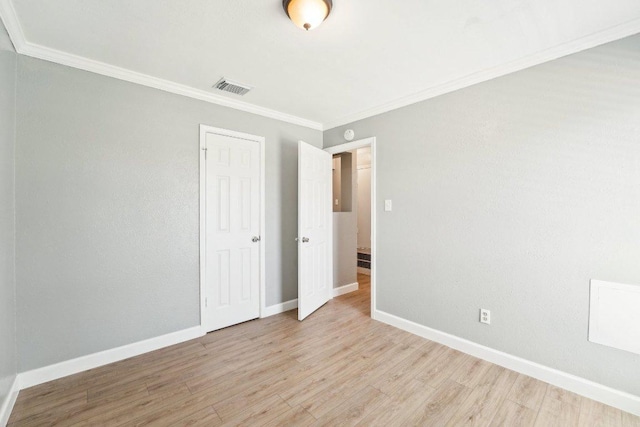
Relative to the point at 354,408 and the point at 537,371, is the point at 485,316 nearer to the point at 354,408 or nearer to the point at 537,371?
the point at 537,371

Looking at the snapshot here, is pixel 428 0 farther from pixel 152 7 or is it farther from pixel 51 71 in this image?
pixel 51 71

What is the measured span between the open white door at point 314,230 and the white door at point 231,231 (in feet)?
1.69

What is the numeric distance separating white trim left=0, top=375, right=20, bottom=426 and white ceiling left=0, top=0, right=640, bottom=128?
2.33 metres

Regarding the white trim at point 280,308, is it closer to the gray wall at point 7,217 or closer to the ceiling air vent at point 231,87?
the gray wall at point 7,217

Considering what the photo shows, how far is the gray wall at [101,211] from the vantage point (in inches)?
79.6

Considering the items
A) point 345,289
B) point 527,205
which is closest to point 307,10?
point 527,205

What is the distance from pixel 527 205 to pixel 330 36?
1955mm

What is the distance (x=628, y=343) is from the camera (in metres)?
1.77

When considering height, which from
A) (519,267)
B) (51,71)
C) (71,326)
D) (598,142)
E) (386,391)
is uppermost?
(51,71)

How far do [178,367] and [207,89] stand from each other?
8.31 ft

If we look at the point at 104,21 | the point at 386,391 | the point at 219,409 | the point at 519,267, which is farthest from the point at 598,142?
the point at 104,21

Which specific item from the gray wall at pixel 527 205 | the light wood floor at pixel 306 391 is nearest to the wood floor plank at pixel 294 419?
the light wood floor at pixel 306 391

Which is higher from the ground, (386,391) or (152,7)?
(152,7)

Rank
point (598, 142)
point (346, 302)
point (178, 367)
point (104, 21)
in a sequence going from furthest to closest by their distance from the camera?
point (346, 302), point (178, 367), point (598, 142), point (104, 21)
